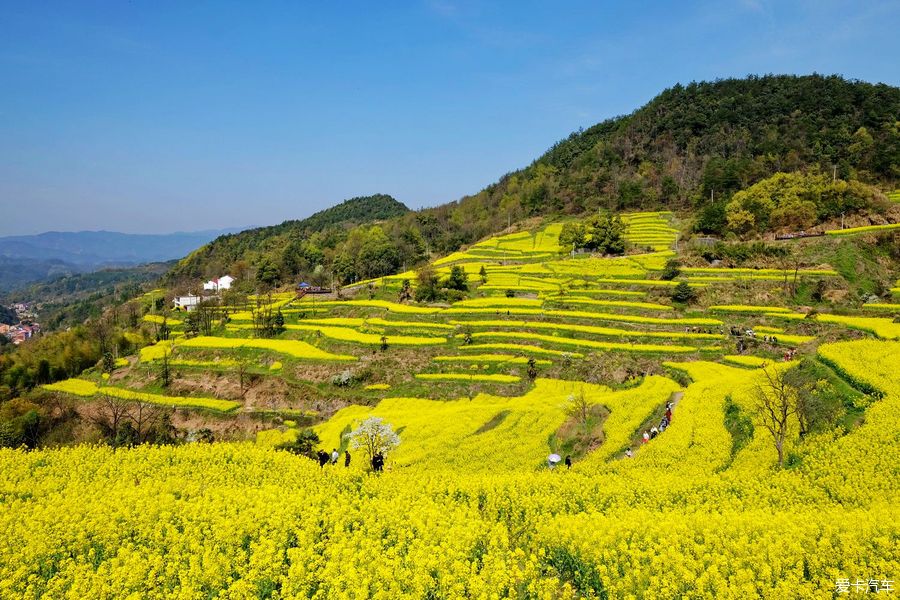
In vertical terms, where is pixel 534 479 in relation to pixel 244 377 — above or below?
above

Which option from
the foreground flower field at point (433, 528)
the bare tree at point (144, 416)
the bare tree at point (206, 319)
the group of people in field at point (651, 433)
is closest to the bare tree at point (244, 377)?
the bare tree at point (144, 416)

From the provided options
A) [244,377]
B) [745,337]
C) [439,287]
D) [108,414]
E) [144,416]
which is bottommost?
[108,414]

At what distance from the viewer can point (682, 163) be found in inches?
3883

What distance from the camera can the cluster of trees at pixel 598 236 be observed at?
66188 millimetres

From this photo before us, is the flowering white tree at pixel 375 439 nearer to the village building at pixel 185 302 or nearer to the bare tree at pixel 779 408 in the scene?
the bare tree at pixel 779 408

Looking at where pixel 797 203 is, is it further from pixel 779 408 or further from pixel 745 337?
pixel 779 408

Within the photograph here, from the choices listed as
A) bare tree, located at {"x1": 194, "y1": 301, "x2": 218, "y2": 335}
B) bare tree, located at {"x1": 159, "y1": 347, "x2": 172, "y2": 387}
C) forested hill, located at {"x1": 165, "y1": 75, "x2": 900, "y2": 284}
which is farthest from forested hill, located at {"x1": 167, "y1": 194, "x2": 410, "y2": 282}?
bare tree, located at {"x1": 159, "y1": 347, "x2": 172, "y2": 387}

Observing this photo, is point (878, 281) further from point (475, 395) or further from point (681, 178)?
point (681, 178)

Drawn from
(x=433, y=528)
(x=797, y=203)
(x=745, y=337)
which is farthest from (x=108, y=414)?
(x=797, y=203)

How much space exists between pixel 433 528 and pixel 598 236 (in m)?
61.5

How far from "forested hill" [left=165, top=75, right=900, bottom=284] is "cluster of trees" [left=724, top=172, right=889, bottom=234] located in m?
0.82

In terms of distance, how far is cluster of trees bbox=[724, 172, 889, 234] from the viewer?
57.5m

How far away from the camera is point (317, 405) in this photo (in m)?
41.9

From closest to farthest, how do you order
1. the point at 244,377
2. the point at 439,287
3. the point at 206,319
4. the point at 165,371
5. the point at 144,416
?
1. the point at 144,416
2. the point at 244,377
3. the point at 165,371
4. the point at 439,287
5. the point at 206,319
